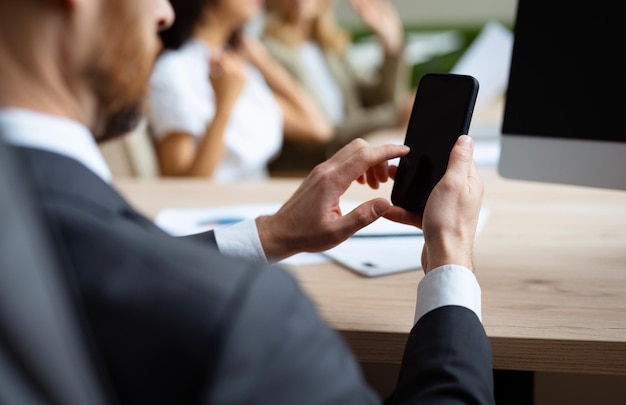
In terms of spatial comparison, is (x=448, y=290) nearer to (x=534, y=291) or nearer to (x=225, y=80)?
(x=534, y=291)

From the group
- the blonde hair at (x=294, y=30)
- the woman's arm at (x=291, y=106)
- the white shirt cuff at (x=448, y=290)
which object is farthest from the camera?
the blonde hair at (x=294, y=30)

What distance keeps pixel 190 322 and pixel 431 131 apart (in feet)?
1.72

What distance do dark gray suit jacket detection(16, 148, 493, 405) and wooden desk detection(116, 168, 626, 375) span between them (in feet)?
1.07

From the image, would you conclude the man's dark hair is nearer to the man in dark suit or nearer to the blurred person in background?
the blurred person in background

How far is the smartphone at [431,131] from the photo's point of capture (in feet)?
2.72

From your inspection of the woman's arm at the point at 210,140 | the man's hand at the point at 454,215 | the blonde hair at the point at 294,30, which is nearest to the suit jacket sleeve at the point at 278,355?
the man's hand at the point at 454,215

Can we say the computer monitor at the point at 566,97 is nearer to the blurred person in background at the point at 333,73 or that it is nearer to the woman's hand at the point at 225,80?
the woman's hand at the point at 225,80

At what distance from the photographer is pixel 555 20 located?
0.99 m

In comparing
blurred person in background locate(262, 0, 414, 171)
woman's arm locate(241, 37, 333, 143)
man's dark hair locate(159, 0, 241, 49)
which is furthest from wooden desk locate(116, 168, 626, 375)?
blurred person in background locate(262, 0, 414, 171)

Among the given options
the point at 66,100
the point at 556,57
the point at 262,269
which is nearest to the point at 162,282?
the point at 262,269

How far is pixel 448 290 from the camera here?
2.12 feet

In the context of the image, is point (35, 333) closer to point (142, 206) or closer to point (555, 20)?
point (555, 20)

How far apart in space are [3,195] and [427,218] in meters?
0.46

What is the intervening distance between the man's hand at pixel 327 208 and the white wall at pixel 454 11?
11.3 feet
